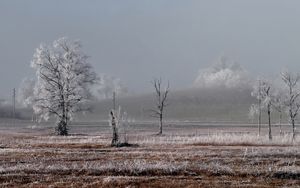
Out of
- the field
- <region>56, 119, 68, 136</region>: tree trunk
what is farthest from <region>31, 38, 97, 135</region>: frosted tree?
the field

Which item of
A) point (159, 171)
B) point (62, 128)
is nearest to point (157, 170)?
point (159, 171)

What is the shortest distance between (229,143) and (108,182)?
34.0 meters

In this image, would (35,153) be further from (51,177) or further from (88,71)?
(88,71)

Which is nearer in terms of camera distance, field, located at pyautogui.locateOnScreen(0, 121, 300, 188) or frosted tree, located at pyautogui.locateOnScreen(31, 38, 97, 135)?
field, located at pyautogui.locateOnScreen(0, 121, 300, 188)

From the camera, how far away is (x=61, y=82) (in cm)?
9312

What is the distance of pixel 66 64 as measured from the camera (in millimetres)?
93188

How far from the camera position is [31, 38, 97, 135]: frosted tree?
92250 millimetres

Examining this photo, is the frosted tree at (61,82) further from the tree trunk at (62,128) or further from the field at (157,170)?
the field at (157,170)

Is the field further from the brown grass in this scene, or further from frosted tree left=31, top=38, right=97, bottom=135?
frosted tree left=31, top=38, right=97, bottom=135

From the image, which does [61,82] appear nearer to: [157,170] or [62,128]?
[62,128]

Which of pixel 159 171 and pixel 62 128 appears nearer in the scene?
pixel 159 171

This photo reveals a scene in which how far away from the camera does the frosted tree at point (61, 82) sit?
9225 centimetres

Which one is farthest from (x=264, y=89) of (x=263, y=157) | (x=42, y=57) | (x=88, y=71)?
(x=263, y=157)

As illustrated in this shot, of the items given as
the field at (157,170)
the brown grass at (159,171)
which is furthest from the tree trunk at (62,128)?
the brown grass at (159,171)
